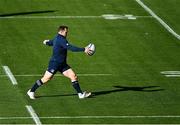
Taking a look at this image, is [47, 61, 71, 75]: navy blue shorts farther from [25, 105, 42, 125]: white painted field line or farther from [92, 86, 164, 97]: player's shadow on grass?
[92, 86, 164, 97]: player's shadow on grass

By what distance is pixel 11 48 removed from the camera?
37.3m

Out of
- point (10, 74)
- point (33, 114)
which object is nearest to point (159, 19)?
point (10, 74)

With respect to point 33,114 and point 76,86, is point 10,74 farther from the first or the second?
point 33,114

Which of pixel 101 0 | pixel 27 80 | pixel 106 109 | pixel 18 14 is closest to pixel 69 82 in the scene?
pixel 27 80

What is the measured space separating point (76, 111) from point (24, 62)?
6.83 m

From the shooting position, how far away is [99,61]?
35656 mm

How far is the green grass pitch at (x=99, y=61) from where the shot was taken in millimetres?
28828

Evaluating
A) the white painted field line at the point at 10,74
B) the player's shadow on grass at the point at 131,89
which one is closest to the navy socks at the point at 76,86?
the player's shadow on grass at the point at 131,89

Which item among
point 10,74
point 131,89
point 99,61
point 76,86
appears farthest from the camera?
point 99,61

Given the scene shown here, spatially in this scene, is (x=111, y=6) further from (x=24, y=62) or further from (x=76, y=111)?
(x=76, y=111)

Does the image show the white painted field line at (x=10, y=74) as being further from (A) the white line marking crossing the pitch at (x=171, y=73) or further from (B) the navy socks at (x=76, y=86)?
(A) the white line marking crossing the pitch at (x=171, y=73)

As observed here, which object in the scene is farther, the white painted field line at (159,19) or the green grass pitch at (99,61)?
the white painted field line at (159,19)

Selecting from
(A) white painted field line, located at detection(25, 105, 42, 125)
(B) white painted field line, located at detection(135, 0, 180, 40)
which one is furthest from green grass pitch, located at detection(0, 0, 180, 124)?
(B) white painted field line, located at detection(135, 0, 180, 40)

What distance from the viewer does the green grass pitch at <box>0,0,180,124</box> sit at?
2883 centimetres
